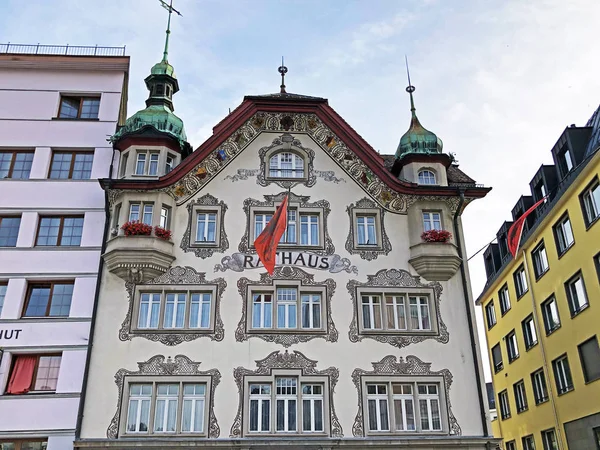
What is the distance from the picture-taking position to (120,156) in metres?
26.5

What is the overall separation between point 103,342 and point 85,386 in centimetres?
169

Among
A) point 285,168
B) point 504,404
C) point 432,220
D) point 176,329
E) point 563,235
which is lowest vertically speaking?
point 176,329

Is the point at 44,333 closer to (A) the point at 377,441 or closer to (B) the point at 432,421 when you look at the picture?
(A) the point at 377,441

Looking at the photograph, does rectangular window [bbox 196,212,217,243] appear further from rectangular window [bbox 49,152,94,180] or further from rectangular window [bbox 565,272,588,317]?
rectangular window [bbox 565,272,588,317]

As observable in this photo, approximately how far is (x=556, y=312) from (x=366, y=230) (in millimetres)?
12902

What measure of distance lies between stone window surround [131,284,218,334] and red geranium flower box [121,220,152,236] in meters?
2.06

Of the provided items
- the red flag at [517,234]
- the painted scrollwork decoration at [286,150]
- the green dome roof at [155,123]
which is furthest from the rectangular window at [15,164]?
the red flag at [517,234]

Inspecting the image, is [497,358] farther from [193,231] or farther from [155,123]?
[155,123]

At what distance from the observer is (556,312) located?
3125 centimetres

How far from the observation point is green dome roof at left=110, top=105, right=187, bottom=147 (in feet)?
86.6

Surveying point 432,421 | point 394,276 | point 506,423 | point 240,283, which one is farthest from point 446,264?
point 506,423

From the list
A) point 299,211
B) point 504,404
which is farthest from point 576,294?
point 299,211

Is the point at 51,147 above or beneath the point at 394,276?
above

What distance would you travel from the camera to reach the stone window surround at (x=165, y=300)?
22.5 m
